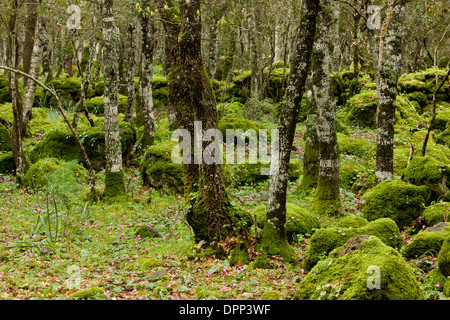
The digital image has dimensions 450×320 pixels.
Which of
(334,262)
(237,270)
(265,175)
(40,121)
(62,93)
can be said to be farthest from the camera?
(62,93)

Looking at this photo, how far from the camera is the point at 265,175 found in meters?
12.8

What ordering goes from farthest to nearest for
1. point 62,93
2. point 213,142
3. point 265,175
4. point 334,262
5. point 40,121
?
1. point 62,93
2. point 40,121
3. point 265,175
4. point 213,142
5. point 334,262

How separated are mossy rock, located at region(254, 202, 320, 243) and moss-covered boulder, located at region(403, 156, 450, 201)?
2.54m

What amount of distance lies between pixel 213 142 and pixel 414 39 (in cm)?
3249

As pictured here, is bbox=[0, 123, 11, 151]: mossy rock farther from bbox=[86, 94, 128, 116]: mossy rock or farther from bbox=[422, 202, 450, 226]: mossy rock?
bbox=[422, 202, 450, 226]: mossy rock

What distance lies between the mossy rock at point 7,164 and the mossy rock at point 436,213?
468 inches

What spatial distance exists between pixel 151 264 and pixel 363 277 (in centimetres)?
373

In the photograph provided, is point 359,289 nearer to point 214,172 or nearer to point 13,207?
point 214,172

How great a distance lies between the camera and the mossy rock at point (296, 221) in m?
8.33

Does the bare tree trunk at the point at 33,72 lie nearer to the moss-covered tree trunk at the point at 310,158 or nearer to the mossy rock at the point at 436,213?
the moss-covered tree trunk at the point at 310,158

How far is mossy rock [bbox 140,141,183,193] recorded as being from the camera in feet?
38.3

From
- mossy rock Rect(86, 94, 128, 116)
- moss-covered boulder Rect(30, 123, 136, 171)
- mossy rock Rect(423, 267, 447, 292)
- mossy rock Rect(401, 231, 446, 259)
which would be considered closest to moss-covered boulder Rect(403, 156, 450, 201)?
mossy rock Rect(401, 231, 446, 259)

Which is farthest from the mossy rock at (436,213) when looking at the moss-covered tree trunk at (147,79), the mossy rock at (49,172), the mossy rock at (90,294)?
the moss-covered tree trunk at (147,79)

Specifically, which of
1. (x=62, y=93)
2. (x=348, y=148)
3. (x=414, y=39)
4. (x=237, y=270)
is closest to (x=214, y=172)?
(x=237, y=270)
